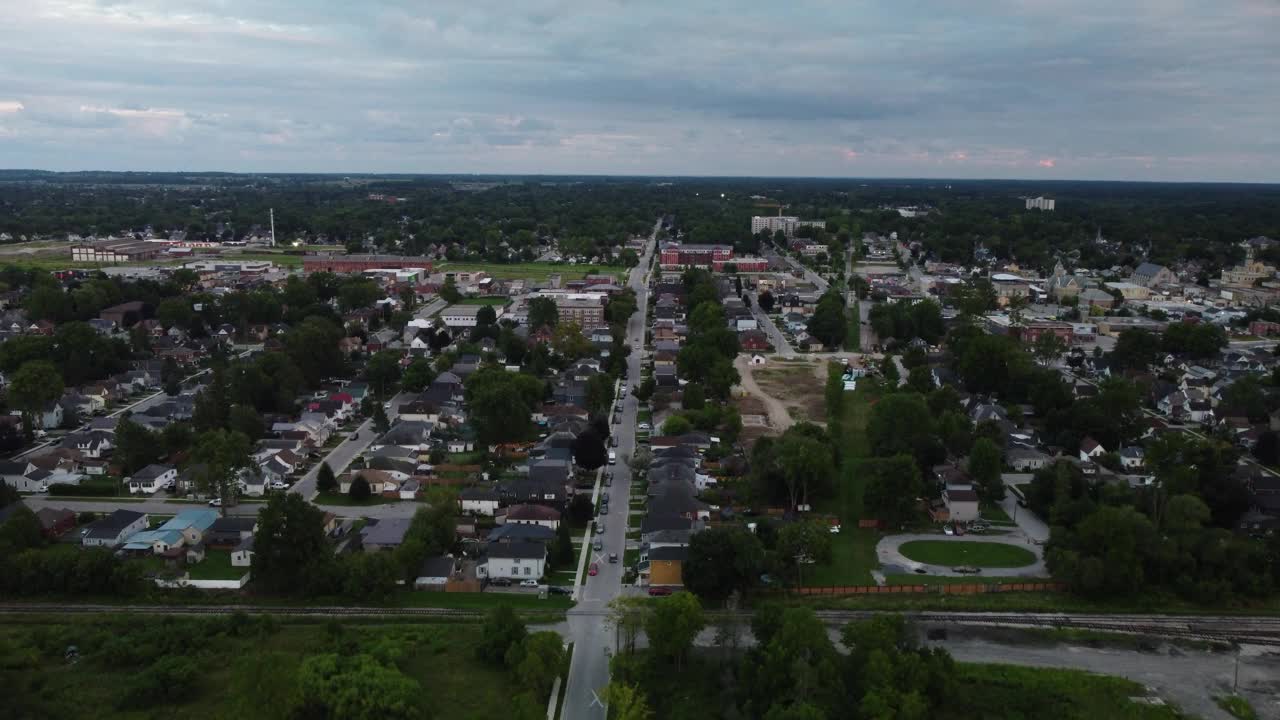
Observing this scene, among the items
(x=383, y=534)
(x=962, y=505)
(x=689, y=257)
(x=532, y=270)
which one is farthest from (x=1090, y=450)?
(x=532, y=270)

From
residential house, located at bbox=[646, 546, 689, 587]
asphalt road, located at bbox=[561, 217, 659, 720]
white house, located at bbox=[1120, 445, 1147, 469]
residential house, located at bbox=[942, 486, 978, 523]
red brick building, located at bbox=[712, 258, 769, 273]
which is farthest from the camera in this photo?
red brick building, located at bbox=[712, 258, 769, 273]

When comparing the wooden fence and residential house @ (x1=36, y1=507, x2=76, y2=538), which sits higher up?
residential house @ (x1=36, y1=507, x2=76, y2=538)

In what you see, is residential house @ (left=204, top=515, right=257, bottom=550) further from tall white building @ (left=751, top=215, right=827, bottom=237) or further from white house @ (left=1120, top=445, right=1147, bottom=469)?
tall white building @ (left=751, top=215, right=827, bottom=237)

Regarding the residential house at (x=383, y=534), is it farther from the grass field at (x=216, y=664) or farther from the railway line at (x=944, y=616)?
the grass field at (x=216, y=664)

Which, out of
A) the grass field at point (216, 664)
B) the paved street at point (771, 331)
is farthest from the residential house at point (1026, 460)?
the grass field at point (216, 664)

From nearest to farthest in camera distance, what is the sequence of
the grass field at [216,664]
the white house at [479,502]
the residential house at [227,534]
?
1. the grass field at [216,664]
2. the residential house at [227,534]
3. the white house at [479,502]

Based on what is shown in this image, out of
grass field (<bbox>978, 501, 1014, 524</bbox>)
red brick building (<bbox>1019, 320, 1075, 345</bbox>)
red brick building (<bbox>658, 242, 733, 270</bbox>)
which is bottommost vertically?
grass field (<bbox>978, 501, 1014, 524</bbox>)

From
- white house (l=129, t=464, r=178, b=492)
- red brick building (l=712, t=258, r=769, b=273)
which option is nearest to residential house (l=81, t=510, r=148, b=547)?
white house (l=129, t=464, r=178, b=492)

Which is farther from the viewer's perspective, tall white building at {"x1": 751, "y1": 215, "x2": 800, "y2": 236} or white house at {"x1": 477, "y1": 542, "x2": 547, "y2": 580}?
tall white building at {"x1": 751, "y1": 215, "x2": 800, "y2": 236}
